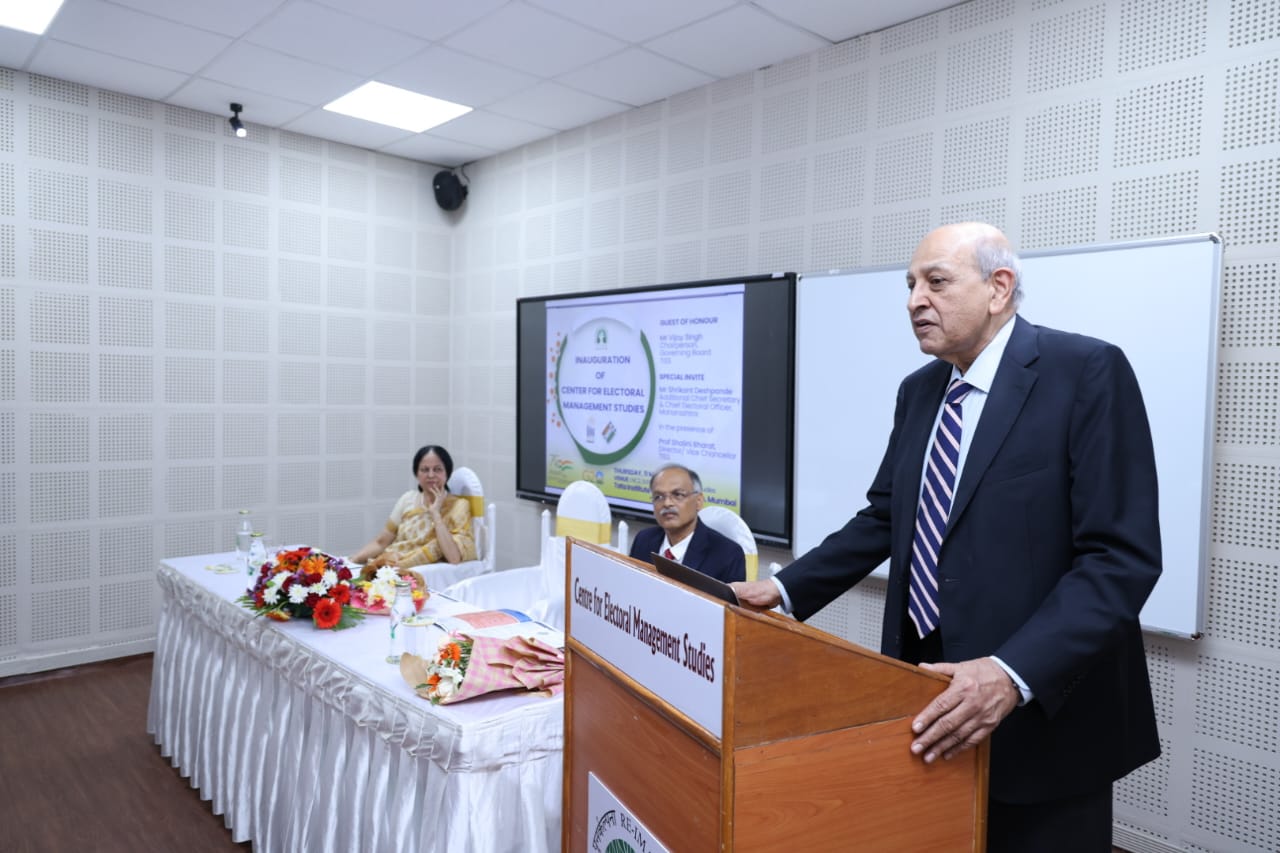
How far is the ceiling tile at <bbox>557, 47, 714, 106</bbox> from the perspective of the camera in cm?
406

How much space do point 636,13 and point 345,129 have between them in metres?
2.57

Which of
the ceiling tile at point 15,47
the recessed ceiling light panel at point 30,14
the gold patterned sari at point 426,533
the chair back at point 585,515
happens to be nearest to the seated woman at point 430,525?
the gold patterned sari at point 426,533

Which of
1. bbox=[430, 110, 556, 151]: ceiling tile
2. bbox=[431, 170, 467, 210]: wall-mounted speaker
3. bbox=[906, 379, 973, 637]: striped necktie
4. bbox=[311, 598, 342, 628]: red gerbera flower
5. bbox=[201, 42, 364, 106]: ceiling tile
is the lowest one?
bbox=[311, 598, 342, 628]: red gerbera flower

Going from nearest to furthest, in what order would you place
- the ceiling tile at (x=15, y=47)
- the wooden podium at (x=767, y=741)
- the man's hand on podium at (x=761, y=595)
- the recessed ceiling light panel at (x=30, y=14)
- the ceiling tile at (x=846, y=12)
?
the wooden podium at (x=767, y=741) < the man's hand on podium at (x=761, y=595) < the ceiling tile at (x=846, y=12) < the recessed ceiling light panel at (x=30, y=14) < the ceiling tile at (x=15, y=47)

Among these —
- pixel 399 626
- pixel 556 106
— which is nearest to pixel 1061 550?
pixel 399 626

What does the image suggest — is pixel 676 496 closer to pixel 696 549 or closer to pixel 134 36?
pixel 696 549

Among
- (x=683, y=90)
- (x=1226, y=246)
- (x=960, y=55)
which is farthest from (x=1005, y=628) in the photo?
(x=683, y=90)

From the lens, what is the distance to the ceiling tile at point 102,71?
4.13m

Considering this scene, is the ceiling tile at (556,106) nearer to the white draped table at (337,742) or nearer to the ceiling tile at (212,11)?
the ceiling tile at (212,11)

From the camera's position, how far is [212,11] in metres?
3.62

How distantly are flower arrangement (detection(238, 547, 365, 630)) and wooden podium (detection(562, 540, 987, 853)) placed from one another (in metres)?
1.64

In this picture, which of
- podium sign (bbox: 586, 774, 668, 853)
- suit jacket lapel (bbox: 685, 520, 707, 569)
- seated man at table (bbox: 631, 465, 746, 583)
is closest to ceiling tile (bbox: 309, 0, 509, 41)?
seated man at table (bbox: 631, 465, 746, 583)

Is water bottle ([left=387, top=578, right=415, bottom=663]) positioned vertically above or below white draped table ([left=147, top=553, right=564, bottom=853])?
above

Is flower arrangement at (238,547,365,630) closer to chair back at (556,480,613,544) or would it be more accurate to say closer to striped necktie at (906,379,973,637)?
chair back at (556,480,613,544)
